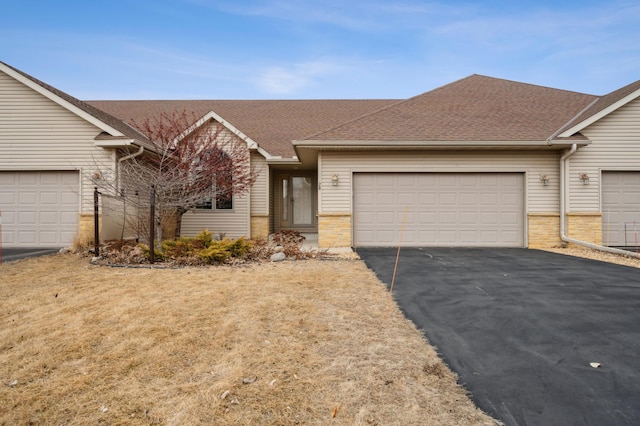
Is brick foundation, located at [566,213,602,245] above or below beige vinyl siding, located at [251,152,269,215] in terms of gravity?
below

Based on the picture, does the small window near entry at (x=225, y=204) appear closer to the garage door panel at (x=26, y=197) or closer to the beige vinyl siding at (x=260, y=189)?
the beige vinyl siding at (x=260, y=189)

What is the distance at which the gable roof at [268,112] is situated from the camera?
49.6 ft

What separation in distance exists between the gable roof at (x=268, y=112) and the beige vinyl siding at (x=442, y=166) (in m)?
4.01

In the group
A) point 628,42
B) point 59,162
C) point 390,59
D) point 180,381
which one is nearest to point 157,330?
point 180,381

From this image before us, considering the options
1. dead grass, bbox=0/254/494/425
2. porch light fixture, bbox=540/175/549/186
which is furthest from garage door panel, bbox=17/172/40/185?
porch light fixture, bbox=540/175/549/186

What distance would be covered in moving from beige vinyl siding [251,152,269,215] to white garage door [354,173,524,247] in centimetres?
367

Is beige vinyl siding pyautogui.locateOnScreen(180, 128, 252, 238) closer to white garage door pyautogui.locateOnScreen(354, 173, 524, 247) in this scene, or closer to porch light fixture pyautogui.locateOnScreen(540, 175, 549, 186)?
white garage door pyautogui.locateOnScreen(354, 173, 524, 247)

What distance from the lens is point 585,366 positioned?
9.27 ft

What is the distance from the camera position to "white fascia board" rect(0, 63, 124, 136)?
1011cm

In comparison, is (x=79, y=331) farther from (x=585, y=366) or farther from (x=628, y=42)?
(x=628, y=42)

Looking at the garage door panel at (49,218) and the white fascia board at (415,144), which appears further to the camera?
the garage door panel at (49,218)

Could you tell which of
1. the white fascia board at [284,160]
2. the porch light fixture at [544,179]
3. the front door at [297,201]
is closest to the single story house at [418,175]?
the porch light fixture at [544,179]

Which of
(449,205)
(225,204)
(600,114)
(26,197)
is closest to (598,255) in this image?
(449,205)

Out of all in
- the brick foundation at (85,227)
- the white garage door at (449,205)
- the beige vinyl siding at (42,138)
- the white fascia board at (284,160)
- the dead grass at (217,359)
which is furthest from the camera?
the white fascia board at (284,160)
